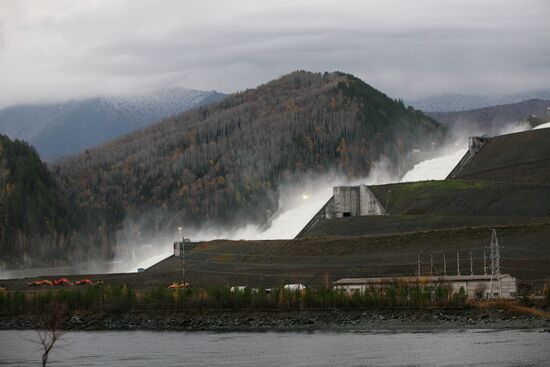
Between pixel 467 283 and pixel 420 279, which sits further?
pixel 420 279

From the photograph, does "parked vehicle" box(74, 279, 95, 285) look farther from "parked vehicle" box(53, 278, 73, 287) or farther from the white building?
the white building

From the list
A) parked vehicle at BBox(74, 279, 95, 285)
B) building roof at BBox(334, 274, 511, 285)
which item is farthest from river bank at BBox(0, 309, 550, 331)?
parked vehicle at BBox(74, 279, 95, 285)

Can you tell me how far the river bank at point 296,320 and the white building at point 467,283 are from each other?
5087mm

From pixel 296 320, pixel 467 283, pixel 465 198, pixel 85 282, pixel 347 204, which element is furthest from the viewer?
Result: pixel 347 204

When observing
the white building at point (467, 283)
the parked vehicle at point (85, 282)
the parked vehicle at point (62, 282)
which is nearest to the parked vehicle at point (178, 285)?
the parked vehicle at point (85, 282)

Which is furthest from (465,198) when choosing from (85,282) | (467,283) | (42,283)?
(42,283)

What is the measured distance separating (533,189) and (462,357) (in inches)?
2836

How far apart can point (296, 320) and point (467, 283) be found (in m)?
15.3

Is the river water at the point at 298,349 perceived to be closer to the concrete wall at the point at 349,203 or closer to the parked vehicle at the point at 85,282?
the parked vehicle at the point at 85,282

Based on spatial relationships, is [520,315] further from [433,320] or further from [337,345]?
[337,345]

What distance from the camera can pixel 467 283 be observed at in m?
122

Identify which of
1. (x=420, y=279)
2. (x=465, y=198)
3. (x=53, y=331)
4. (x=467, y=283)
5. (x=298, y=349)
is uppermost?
(x=465, y=198)

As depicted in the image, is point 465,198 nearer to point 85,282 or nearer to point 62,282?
point 85,282

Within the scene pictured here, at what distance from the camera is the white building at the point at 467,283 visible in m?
119
